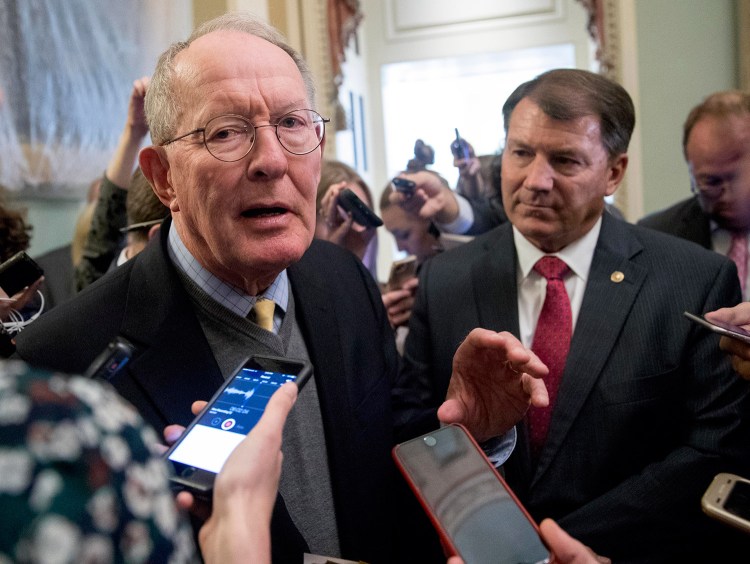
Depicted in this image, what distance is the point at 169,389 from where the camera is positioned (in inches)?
46.1

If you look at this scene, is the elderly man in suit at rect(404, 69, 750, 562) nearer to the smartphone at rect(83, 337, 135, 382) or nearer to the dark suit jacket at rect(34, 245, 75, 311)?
the smartphone at rect(83, 337, 135, 382)

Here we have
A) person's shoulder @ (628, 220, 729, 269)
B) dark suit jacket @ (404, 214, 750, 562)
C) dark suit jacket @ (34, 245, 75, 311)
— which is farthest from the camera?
dark suit jacket @ (34, 245, 75, 311)

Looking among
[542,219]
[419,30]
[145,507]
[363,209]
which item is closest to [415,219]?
[363,209]

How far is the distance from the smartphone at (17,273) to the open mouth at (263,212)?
1.41 ft

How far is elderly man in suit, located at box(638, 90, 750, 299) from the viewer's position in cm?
235

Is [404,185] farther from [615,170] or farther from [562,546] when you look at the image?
[562,546]

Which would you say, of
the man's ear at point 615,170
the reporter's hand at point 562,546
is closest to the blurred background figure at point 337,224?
the man's ear at point 615,170

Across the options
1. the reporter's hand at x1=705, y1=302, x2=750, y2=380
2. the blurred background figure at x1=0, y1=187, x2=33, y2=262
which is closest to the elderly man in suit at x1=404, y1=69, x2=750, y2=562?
the reporter's hand at x1=705, y1=302, x2=750, y2=380

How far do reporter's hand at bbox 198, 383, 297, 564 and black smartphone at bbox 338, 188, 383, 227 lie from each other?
57.9 inches

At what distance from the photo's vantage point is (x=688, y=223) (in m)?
2.53

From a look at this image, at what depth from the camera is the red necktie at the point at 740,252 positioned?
7.76 feet

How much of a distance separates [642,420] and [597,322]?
24 centimetres

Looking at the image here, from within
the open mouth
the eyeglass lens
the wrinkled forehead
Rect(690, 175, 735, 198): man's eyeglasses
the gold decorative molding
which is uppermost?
the gold decorative molding

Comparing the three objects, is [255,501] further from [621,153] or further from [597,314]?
[621,153]
